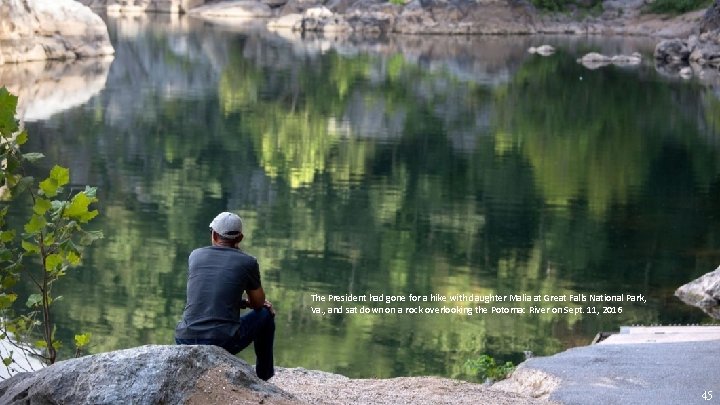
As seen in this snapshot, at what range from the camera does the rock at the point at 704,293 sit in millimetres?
15250

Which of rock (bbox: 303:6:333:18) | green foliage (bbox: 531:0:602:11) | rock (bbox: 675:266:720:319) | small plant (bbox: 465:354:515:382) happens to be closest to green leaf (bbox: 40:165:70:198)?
small plant (bbox: 465:354:515:382)

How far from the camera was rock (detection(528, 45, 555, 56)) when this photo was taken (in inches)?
2389

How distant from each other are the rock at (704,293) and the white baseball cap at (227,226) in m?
8.78

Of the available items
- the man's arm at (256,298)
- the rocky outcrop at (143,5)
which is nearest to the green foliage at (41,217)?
the man's arm at (256,298)

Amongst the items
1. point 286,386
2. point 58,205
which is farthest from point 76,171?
point 58,205

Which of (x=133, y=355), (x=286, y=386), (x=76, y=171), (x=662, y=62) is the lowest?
(x=662, y=62)

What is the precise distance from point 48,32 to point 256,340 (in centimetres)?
4192

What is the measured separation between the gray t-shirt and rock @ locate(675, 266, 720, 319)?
8.86 meters

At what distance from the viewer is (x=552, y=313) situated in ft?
49.9

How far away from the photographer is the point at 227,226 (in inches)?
299

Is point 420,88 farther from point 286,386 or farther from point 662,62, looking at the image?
point 286,386

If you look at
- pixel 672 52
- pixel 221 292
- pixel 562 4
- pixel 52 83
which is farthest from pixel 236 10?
pixel 221 292

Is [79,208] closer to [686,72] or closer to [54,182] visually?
[54,182]

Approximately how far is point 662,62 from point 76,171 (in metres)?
37.7
